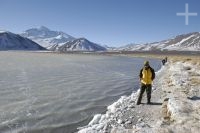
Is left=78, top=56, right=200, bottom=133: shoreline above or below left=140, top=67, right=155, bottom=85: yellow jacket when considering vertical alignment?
below

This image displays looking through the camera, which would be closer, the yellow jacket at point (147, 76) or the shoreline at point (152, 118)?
the shoreline at point (152, 118)

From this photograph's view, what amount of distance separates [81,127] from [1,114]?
4.84 meters

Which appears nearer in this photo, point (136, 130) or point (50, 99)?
point (136, 130)

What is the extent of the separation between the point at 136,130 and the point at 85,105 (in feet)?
24.2

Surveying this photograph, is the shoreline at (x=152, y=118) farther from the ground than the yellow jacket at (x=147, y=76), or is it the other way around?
the yellow jacket at (x=147, y=76)

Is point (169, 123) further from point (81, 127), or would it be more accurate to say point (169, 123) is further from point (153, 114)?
point (81, 127)

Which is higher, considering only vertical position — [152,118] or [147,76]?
[147,76]

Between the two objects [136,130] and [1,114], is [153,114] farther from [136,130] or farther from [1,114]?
[1,114]

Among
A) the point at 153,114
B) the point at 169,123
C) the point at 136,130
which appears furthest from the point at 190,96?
the point at 136,130

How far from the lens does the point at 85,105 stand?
19.4 m

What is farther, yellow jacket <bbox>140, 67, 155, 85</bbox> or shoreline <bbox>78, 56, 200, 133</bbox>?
yellow jacket <bbox>140, 67, 155, 85</bbox>

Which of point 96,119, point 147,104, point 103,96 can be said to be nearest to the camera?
point 96,119

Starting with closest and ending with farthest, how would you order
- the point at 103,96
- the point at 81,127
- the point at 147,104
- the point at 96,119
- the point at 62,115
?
the point at 81,127 < the point at 96,119 < the point at 62,115 < the point at 147,104 < the point at 103,96

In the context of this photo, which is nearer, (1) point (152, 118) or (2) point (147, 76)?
(1) point (152, 118)
